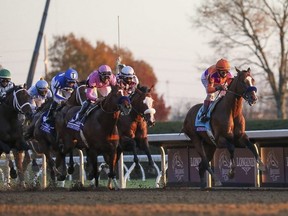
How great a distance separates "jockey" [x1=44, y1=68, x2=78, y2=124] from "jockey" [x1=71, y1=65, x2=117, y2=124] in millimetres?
1389

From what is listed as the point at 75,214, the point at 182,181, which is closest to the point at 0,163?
the point at 182,181

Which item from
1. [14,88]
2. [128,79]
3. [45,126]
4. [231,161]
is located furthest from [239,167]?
[14,88]

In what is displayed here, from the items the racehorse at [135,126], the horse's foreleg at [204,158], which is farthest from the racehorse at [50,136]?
→ the horse's foreleg at [204,158]

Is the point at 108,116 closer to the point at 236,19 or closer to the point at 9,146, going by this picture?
the point at 9,146

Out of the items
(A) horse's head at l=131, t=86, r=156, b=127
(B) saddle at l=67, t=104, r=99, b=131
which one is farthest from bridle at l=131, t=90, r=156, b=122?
(B) saddle at l=67, t=104, r=99, b=131

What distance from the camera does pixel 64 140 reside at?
56.9ft

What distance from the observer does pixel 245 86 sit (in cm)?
1479

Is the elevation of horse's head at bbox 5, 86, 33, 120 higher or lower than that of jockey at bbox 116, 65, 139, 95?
lower

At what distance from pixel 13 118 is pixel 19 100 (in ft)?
1.36

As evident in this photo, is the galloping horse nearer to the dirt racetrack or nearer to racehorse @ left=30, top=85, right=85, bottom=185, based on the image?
the dirt racetrack

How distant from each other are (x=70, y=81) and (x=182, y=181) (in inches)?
112

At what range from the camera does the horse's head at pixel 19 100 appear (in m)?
16.4

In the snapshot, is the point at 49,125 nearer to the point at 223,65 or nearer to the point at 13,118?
the point at 13,118

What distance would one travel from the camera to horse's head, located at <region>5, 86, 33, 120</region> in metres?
16.4
